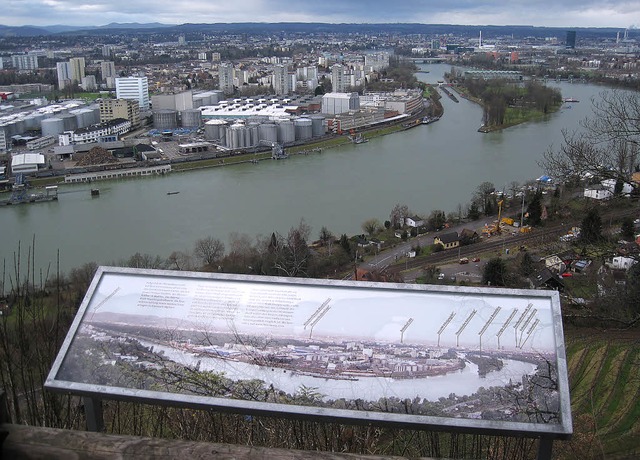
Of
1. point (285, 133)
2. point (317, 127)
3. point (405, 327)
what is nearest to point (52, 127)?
point (285, 133)

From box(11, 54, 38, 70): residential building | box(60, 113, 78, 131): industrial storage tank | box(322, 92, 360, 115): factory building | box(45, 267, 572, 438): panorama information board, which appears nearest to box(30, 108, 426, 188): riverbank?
box(322, 92, 360, 115): factory building

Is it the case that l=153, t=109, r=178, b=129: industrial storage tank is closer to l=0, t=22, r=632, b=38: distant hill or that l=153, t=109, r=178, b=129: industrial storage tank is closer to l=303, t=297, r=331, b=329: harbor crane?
l=303, t=297, r=331, b=329: harbor crane

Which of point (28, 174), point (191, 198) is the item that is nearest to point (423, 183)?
point (191, 198)

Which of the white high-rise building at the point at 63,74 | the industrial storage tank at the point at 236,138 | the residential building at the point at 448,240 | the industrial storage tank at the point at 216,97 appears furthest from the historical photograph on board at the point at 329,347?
the white high-rise building at the point at 63,74

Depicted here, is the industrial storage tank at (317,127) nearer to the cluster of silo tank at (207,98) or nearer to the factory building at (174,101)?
the factory building at (174,101)

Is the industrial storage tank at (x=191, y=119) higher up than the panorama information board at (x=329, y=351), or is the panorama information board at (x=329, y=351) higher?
the panorama information board at (x=329, y=351)

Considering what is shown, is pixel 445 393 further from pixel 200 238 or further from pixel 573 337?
pixel 200 238

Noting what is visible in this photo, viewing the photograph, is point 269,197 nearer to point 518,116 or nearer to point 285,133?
point 285,133
